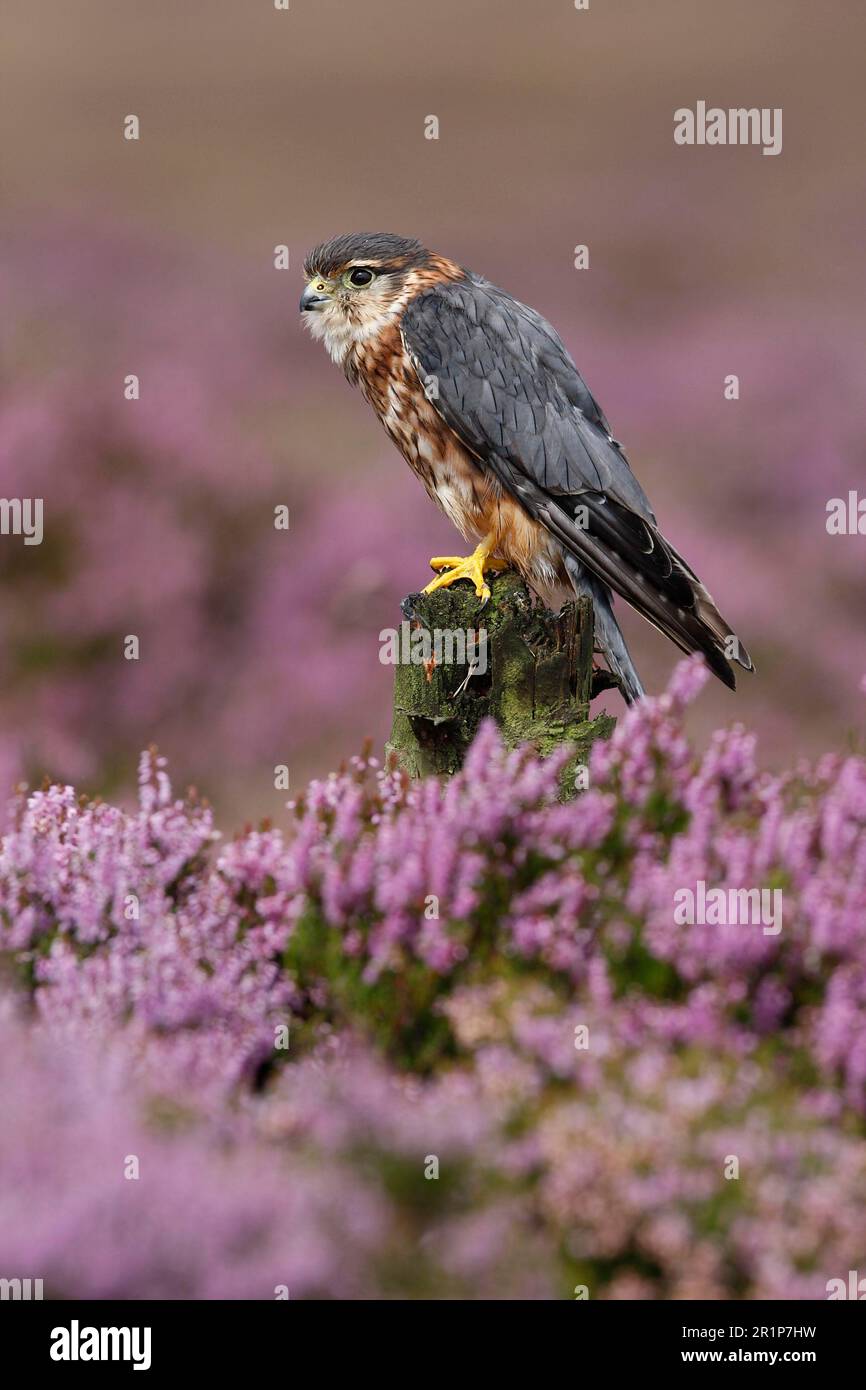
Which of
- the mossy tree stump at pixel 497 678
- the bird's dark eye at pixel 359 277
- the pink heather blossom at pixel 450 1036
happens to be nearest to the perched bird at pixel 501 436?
the bird's dark eye at pixel 359 277

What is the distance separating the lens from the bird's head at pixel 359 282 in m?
5.77

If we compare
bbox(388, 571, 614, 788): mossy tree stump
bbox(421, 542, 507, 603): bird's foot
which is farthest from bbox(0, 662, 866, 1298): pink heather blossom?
bbox(421, 542, 507, 603): bird's foot

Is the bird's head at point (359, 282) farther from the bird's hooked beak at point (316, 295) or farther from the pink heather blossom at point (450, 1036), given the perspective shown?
the pink heather blossom at point (450, 1036)

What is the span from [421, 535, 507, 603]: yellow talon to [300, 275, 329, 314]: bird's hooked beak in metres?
1.20

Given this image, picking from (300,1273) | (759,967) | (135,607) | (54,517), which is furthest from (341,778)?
(54,517)

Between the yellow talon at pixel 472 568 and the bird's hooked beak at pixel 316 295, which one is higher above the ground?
the bird's hooked beak at pixel 316 295

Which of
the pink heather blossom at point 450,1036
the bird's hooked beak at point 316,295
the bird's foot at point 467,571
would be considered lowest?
the pink heather blossom at point 450,1036

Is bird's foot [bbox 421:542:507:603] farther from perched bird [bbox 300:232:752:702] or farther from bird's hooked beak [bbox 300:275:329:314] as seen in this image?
bird's hooked beak [bbox 300:275:329:314]

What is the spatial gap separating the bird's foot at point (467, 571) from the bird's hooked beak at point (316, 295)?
1205 mm

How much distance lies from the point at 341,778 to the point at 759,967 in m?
1.46

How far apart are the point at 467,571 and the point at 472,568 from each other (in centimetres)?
2

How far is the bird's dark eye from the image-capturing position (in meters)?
5.79

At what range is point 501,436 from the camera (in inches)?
214
